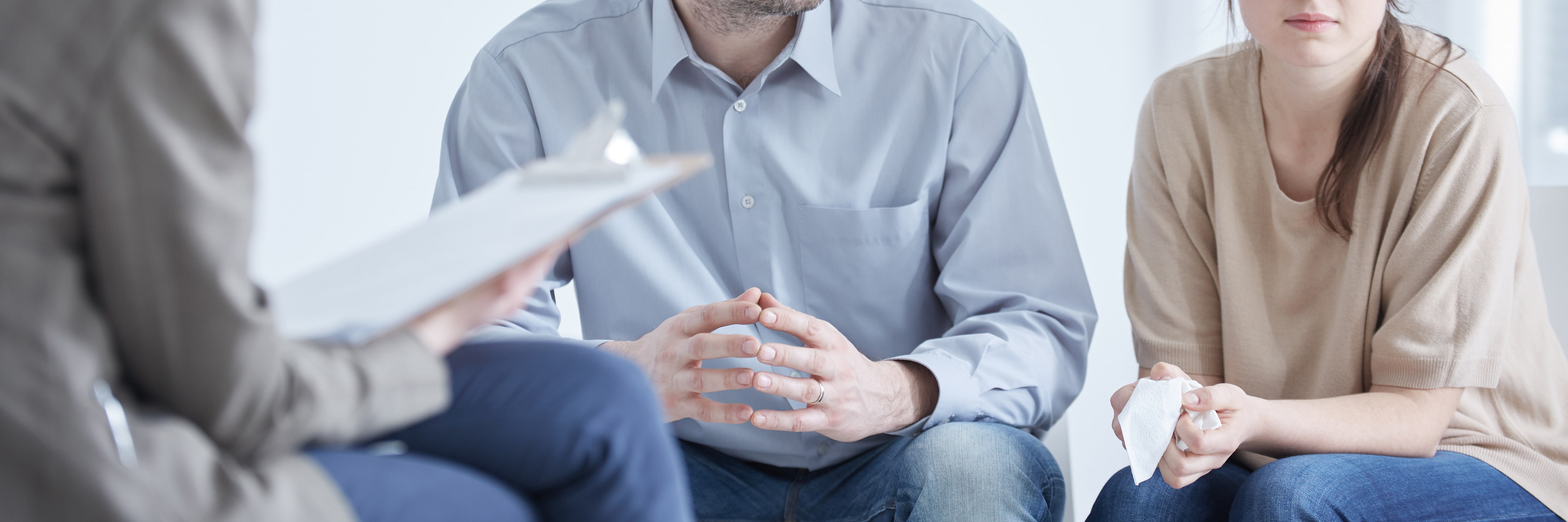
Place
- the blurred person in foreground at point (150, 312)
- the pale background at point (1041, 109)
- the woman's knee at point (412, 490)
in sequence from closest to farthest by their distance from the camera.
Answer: the blurred person in foreground at point (150, 312), the woman's knee at point (412, 490), the pale background at point (1041, 109)

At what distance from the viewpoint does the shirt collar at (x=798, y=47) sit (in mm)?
1371

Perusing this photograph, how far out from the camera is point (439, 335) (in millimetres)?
638

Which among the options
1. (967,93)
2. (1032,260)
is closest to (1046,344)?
(1032,260)

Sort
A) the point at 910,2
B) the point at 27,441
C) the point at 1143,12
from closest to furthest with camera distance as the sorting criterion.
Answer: the point at 27,441
the point at 910,2
the point at 1143,12

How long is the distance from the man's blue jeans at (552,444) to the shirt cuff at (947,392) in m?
0.54

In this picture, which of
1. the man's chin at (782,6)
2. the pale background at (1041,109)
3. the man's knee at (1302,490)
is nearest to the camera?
the man's knee at (1302,490)

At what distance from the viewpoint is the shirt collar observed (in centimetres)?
137

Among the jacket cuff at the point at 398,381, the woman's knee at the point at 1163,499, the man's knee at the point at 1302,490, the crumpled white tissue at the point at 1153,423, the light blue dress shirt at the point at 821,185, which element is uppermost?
the jacket cuff at the point at 398,381

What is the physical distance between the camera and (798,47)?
1.36 m

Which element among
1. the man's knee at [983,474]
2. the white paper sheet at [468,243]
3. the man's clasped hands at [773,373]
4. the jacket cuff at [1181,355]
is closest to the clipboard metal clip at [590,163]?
the white paper sheet at [468,243]

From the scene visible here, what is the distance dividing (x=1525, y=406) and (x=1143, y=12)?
118cm

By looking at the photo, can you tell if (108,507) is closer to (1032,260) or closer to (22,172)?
(22,172)

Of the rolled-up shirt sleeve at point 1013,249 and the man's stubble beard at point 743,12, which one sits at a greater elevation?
the man's stubble beard at point 743,12

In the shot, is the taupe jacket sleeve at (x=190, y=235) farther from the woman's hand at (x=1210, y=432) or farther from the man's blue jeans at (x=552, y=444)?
the woman's hand at (x=1210, y=432)
